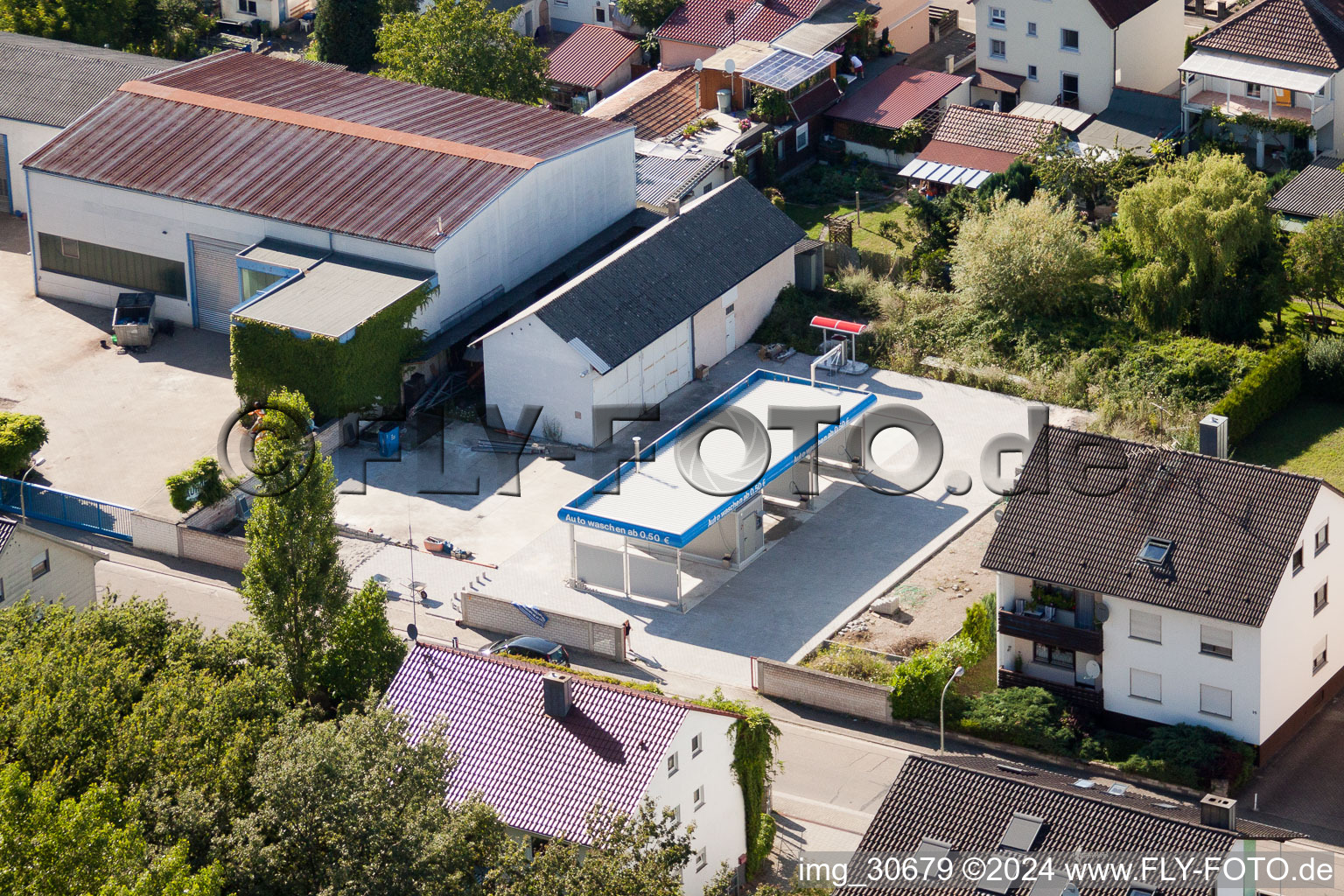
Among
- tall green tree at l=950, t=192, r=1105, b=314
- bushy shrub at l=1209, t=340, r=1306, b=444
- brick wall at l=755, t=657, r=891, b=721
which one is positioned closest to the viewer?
brick wall at l=755, t=657, r=891, b=721

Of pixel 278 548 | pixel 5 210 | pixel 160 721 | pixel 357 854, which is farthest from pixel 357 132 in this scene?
pixel 357 854

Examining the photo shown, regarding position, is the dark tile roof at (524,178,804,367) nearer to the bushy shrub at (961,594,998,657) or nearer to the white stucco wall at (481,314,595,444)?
the white stucco wall at (481,314,595,444)

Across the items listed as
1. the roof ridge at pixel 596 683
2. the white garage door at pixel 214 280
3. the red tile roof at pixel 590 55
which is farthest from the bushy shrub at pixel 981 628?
the red tile roof at pixel 590 55

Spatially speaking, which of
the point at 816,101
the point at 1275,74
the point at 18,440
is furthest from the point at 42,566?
the point at 1275,74

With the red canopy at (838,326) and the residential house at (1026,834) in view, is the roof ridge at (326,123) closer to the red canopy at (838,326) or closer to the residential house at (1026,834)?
the red canopy at (838,326)

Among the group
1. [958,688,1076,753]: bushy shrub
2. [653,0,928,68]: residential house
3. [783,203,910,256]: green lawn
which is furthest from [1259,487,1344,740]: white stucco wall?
[653,0,928,68]: residential house
